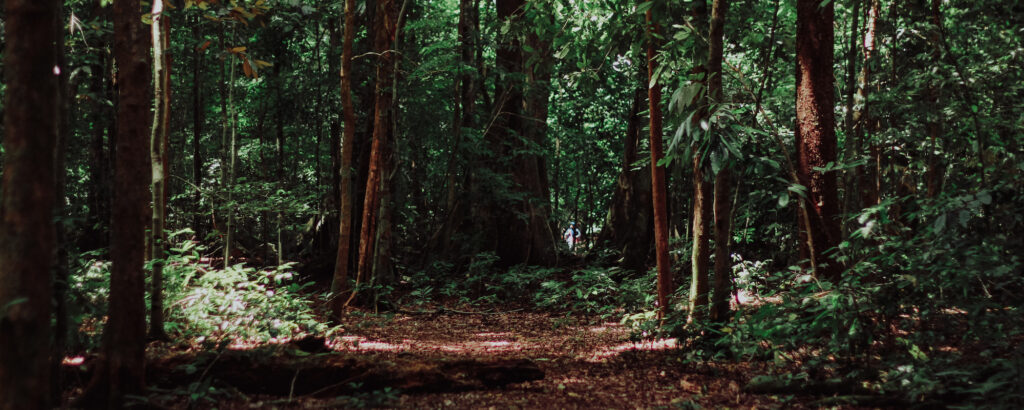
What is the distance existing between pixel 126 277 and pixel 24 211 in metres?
1.35

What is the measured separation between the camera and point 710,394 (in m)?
4.62

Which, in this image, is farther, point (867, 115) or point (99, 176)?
point (99, 176)

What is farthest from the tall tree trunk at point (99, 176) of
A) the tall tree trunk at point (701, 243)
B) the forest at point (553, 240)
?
the tall tree trunk at point (701, 243)

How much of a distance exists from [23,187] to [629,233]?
11631 mm

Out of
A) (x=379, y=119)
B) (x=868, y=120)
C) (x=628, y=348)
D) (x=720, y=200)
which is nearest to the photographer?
(x=720, y=200)

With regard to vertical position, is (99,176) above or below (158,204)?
above

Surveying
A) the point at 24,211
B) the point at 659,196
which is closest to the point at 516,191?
the point at 659,196

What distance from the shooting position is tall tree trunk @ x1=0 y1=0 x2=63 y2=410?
96.8 inches

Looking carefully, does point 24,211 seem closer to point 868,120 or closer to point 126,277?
point 126,277

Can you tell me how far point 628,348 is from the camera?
21.7 feet

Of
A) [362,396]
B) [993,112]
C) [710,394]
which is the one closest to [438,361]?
[362,396]

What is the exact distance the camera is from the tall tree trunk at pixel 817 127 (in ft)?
19.5

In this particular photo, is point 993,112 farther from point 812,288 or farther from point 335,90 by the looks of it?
point 335,90

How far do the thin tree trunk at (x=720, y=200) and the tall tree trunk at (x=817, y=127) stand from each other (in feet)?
3.14
